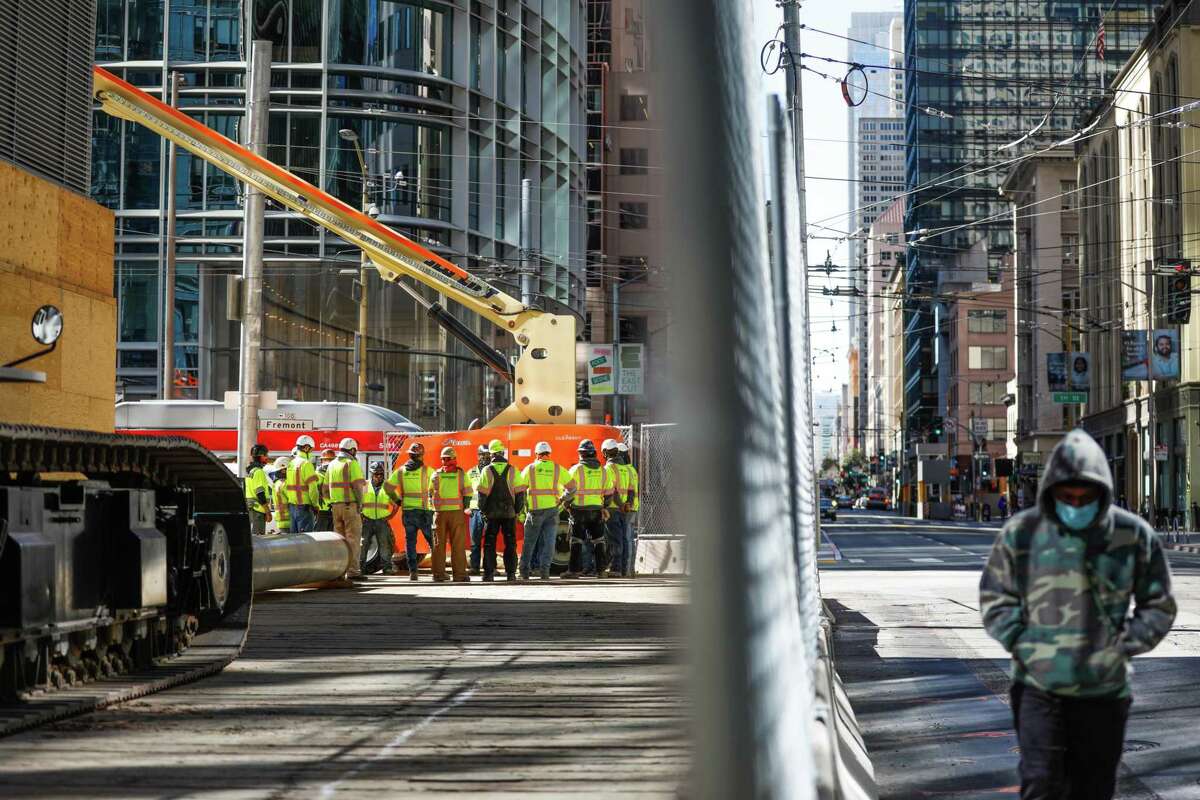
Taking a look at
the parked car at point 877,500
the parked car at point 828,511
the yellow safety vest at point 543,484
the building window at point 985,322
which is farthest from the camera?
the parked car at point 877,500

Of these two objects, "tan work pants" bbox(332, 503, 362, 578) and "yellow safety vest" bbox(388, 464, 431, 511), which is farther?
"yellow safety vest" bbox(388, 464, 431, 511)

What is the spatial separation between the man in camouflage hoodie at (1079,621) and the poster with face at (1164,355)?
56065 millimetres

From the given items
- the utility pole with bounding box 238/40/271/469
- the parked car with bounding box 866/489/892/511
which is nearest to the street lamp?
the utility pole with bounding box 238/40/271/469

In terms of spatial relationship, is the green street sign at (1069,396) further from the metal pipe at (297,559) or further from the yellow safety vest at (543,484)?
the metal pipe at (297,559)

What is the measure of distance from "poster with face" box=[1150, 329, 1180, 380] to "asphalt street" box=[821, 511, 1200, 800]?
123ft

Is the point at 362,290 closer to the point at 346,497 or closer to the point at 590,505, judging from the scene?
the point at 590,505

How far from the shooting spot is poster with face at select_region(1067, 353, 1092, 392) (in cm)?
7188

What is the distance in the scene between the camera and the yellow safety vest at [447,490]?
2145 cm

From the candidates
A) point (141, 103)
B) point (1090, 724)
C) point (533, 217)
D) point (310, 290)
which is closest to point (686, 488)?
point (1090, 724)

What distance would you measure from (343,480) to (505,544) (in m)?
2.33

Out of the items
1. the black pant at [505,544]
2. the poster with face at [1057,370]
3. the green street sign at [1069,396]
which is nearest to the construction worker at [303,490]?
the black pant at [505,544]

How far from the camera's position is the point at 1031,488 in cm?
9744

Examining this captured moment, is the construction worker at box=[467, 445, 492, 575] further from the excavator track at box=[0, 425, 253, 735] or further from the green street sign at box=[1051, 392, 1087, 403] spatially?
the green street sign at box=[1051, 392, 1087, 403]

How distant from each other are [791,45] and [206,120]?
94.1 ft
